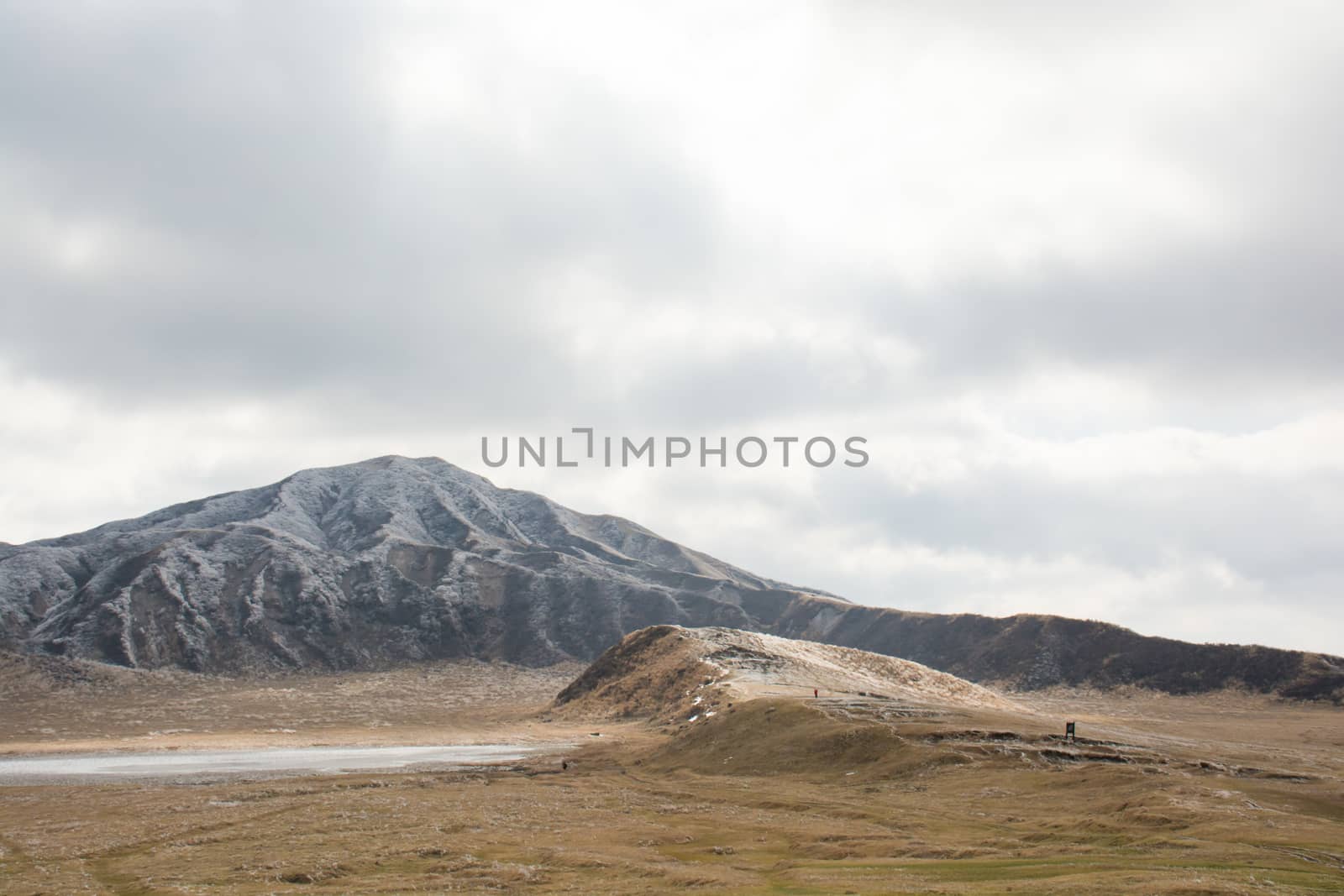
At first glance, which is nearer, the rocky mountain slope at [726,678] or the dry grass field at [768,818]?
the dry grass field at [768,818]

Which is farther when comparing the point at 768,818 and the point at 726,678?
the point at 726,678

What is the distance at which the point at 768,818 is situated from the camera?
46.2 metres

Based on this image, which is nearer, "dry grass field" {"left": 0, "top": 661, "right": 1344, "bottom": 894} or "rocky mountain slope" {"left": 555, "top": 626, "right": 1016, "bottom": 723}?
"dry grass field" {"left": 0, "top": 661, "right": 1344, "bottom": 894}

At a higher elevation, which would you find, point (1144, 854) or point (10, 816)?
point (1144, 854)

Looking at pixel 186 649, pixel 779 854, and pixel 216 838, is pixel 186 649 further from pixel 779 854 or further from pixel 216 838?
pixel 779 854

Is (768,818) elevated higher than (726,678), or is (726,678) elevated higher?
(726,678)

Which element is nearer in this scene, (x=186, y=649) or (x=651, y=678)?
(x=651, y=678)

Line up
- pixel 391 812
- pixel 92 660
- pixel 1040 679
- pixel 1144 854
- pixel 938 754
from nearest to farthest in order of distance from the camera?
pixel 1144 854 < pixel 391 812 < pixel 938 754 < pixel 1040 679 < pixel 92 660

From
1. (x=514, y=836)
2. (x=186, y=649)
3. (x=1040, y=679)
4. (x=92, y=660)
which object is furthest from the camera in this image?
(x=186, y=649)

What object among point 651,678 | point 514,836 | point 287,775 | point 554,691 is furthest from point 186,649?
point 514,836

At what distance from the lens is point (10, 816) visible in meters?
51.6

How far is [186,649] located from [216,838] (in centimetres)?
17127

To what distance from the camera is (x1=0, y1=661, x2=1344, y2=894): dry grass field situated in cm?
3222

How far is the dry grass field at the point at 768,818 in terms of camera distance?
106 ft
